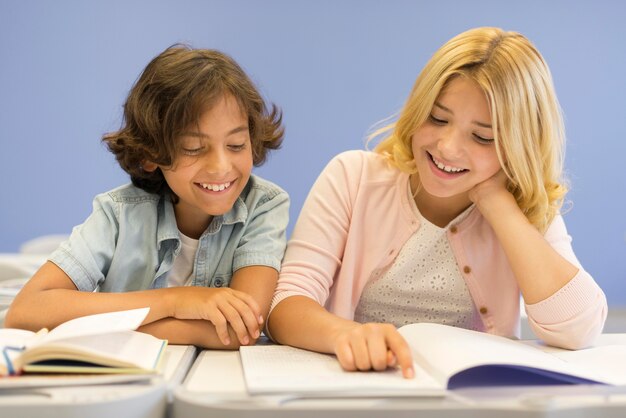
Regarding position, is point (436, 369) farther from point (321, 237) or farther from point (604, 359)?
point (321, 237)

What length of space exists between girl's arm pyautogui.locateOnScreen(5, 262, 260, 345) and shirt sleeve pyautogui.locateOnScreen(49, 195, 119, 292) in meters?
0.07

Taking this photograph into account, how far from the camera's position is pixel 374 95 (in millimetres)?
3348

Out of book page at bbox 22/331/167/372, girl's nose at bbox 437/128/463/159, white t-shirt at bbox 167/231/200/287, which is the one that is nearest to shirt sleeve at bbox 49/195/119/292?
white t-shirt at bbox 167/231/200/287

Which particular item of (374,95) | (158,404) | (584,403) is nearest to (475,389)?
(584,403)

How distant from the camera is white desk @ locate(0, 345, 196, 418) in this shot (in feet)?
2.36

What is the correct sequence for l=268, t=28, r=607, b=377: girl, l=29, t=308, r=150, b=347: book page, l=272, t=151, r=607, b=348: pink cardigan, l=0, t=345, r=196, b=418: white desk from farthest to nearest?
l=272, t=151, r=607, b=348: pink cardigan < l=268, t=28, r=607, b=377: girl < l=29, t=308, r=150, b=347: book page < l=0, t=345, r=196, b=418: white desk

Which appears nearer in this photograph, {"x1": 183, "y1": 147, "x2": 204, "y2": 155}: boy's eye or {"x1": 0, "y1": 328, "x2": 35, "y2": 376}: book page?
{"x1": 0, "y1": 328, "x2": 35, "y2": 376}: book page

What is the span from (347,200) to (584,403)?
647 mm

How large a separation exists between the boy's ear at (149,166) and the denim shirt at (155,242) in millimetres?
43

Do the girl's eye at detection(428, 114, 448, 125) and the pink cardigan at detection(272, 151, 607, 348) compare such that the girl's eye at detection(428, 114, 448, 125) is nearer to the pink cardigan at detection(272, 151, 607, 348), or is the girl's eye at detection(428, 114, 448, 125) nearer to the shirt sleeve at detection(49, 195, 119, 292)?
the pink cardigan at detection(272, 151, 607, 348)

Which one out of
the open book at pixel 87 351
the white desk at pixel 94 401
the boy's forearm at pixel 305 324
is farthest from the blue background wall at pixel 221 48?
the white desk at pixel 94 401

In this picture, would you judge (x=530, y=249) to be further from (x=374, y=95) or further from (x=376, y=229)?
(x=374, y=95)

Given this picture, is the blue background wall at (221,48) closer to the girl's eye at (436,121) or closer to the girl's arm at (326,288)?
the girl's arm at (326,288)

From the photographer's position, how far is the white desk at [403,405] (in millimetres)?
750
